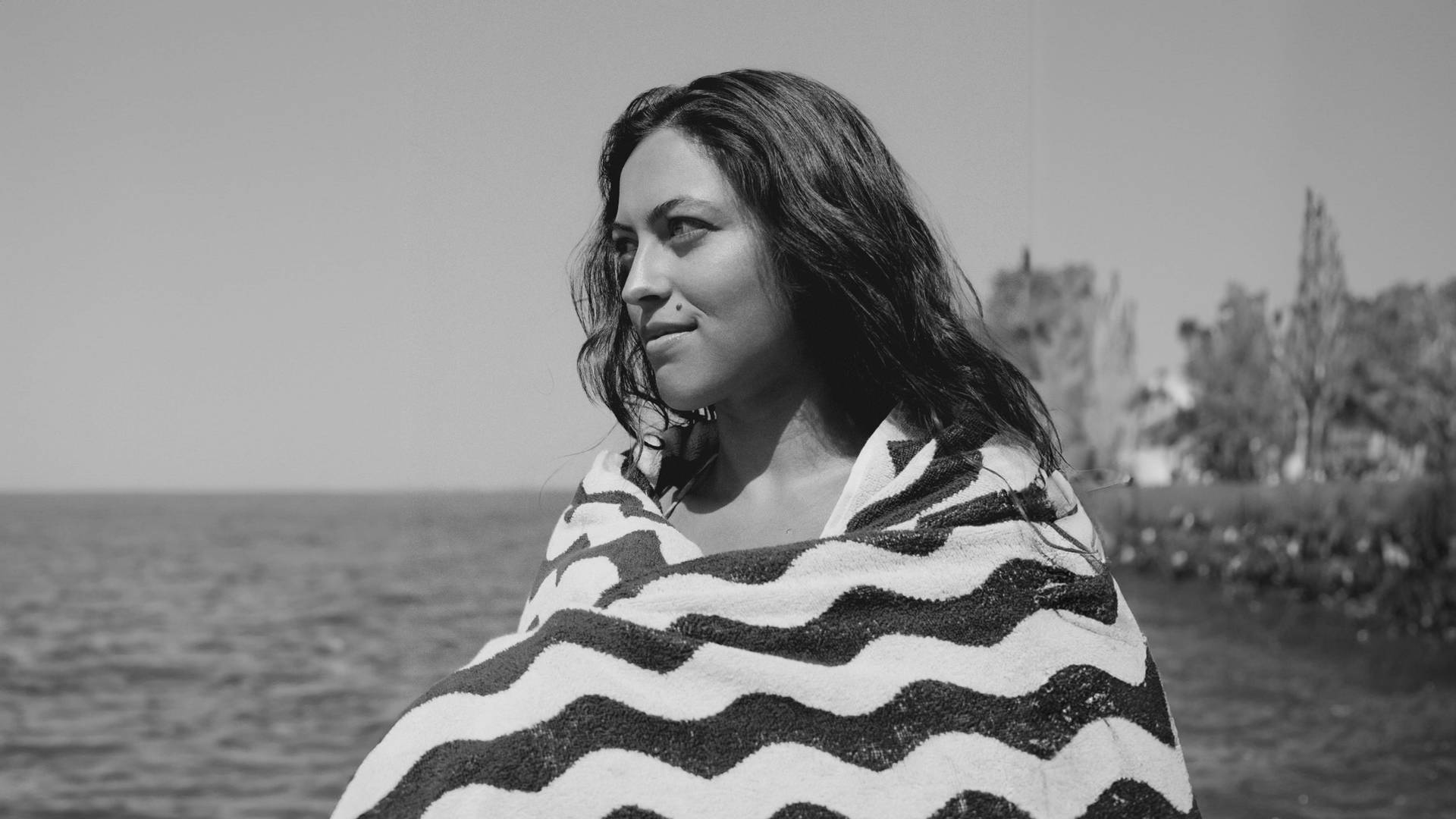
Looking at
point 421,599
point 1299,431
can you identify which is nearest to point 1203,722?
point 421,599

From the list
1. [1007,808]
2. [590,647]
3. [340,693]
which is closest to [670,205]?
[590,647]

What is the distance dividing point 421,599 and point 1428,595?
19673 mm

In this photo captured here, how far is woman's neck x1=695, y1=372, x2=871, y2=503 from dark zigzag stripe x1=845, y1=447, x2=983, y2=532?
18cm

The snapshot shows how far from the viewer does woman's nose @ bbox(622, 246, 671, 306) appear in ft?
6.00

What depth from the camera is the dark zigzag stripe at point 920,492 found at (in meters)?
1.75

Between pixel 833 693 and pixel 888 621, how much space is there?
0.36 feet

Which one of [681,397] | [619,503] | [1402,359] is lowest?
[1402,359]

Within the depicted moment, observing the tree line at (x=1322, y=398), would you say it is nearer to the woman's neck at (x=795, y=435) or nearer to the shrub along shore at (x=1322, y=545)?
the shrub along shore at (x=1322, y=545)

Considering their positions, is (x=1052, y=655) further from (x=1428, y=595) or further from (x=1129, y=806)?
(x=1428, y=595)

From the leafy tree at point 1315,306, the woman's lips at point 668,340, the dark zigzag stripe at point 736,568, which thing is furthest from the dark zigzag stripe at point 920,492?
the leafy tree at point 1315,306

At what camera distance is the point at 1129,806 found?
1.67m

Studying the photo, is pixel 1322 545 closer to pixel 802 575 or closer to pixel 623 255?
pixel 623 255

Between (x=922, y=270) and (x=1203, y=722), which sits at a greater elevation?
(x=922, y=270)

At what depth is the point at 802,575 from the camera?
65.7 inches
